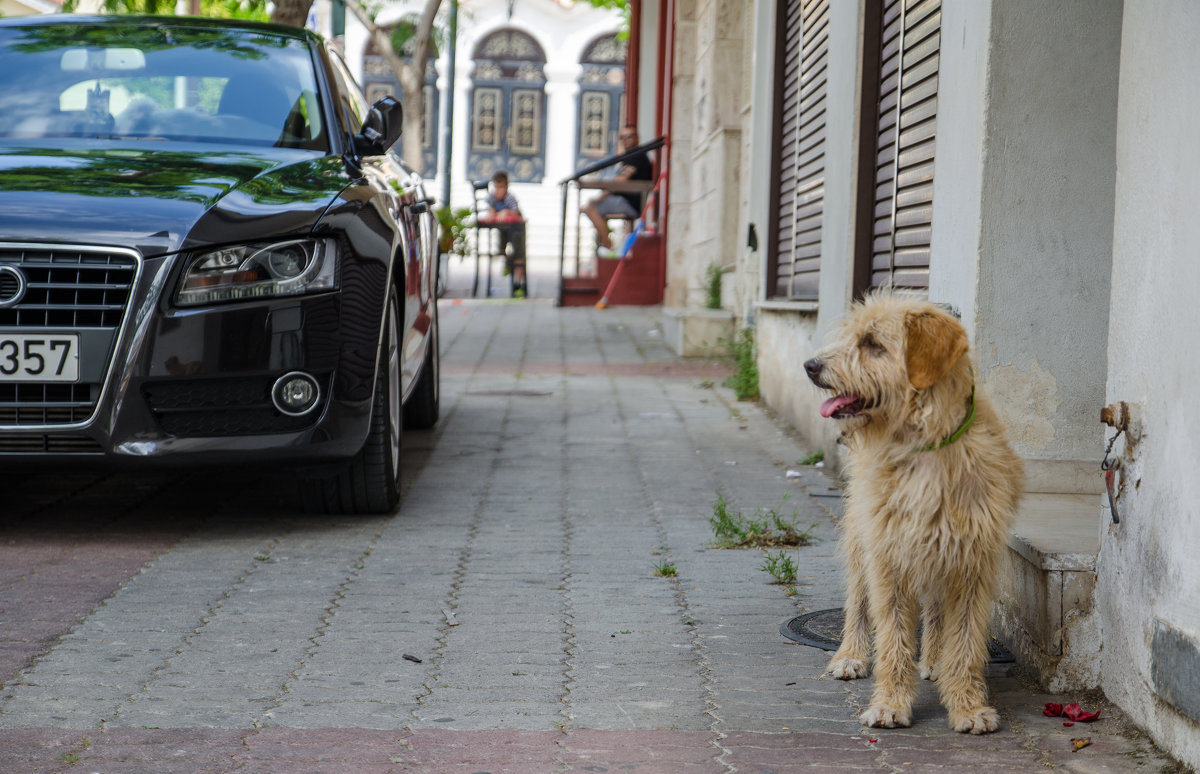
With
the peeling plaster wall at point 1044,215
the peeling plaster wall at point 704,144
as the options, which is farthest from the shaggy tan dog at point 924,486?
the peeling plaster wall at point 704,144

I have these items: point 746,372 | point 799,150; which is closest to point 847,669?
point 799,150

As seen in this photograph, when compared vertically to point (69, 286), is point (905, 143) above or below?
above

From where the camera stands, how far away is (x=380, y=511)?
20.5 feet

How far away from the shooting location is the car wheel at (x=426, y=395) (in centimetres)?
874

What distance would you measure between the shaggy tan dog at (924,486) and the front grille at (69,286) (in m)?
2.68

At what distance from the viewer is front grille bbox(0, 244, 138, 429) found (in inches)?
204

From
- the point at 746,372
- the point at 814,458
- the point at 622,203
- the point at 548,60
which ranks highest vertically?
the point at 548,60

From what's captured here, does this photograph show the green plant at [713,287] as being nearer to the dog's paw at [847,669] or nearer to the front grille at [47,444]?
the front grille at [47,444]

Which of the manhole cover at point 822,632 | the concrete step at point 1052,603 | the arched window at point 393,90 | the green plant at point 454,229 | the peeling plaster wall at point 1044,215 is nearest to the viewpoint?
the concrete step at point 1052,603

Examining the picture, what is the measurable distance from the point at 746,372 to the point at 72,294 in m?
6.32

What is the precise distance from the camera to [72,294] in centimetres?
520

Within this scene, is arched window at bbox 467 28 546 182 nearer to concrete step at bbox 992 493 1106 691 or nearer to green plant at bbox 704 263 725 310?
green plant at bbox 704 263 725 310

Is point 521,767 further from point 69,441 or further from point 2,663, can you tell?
point 69,441

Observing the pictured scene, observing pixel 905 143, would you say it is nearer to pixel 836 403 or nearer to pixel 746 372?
pixel 836 403
